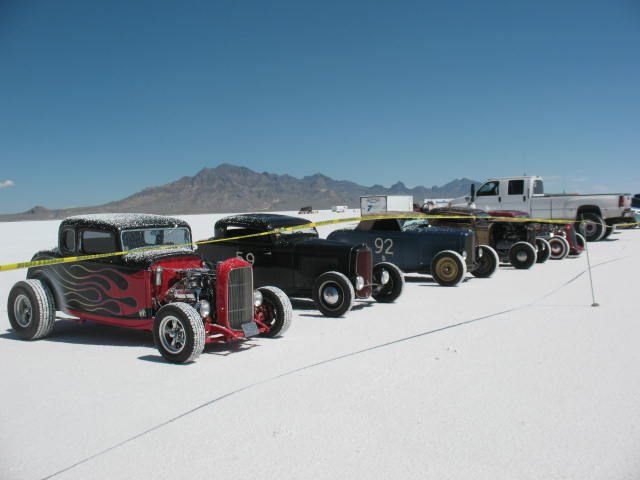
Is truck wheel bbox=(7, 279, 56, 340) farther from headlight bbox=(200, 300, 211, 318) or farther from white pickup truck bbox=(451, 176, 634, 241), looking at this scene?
white pickup truck bbox=(451, 176, 634, 241)

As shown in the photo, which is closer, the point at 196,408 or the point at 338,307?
the point at 196,408

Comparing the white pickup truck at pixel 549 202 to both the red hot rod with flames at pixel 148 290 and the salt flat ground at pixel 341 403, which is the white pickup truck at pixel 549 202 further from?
the red hot rod with flames at pixel 148 290

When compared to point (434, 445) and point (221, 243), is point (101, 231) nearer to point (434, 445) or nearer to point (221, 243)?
point (221, 243)

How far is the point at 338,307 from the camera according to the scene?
8703mm

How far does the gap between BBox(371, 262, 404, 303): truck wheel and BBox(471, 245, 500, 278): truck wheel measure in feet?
13.3

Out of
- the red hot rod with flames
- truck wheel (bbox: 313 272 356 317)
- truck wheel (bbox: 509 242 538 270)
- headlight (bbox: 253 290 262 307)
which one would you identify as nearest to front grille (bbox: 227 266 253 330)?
the red hot rod with flames

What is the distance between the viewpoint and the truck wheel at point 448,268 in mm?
11922

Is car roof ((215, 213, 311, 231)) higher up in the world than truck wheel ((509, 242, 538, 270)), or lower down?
higher up

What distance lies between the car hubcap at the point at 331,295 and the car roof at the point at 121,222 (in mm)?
2350

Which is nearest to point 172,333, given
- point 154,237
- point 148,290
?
point 148,290

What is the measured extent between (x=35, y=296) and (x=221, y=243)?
11.5 ft

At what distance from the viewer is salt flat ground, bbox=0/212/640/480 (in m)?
3.66

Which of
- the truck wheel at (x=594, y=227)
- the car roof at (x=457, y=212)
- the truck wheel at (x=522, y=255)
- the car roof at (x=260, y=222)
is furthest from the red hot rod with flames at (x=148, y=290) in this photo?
the truck wheel at (x=594, y=227)

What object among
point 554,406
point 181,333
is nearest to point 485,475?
point 554,406
